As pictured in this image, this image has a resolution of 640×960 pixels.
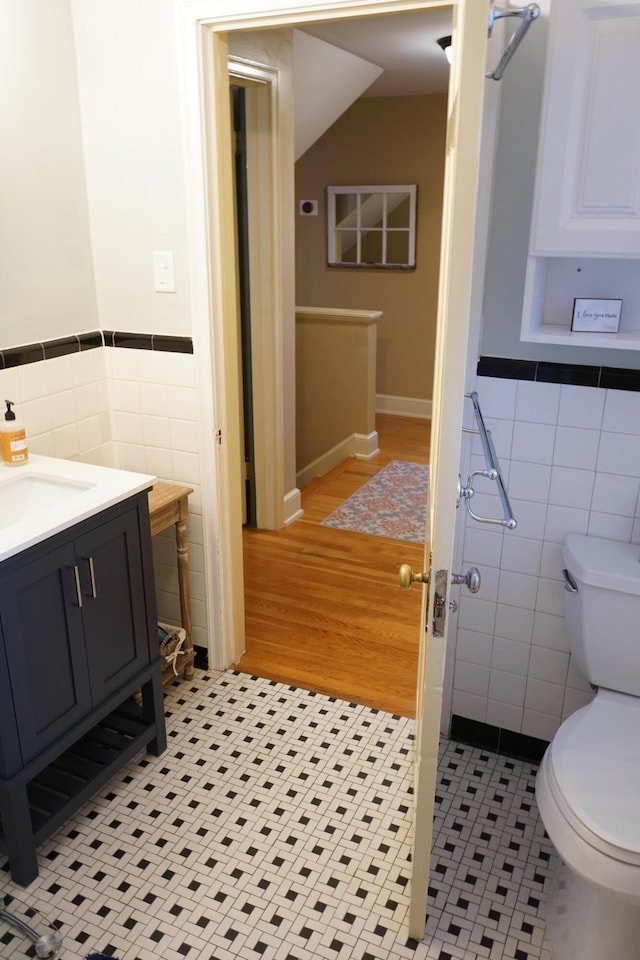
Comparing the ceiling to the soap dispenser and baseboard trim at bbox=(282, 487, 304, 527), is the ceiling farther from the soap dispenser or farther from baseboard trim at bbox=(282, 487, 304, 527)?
baseboard trim at bbox=(282, 487, 304, 527)

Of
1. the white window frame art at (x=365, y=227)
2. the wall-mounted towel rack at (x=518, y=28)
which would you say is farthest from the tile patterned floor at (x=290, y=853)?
the white window frame art at (x=365, y=227)

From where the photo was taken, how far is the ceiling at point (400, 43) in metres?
3.33

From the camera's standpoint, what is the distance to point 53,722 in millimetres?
1935

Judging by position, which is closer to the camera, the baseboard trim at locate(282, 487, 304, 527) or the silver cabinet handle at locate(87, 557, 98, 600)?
the silver cabinet handle at locate(87, 557, 98, 600)

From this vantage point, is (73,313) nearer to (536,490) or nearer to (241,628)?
(241,628)

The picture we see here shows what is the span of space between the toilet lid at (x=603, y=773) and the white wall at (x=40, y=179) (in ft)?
6.07

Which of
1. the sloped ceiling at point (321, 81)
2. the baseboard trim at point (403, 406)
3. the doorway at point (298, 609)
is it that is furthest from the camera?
the baseboard trim at point (403, 406)

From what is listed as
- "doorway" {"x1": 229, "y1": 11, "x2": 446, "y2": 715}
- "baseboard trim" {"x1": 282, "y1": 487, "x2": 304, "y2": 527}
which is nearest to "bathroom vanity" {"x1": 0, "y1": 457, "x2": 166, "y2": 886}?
"doorway" {"x1": 229, "y1": 11, "x2": 446, "y2": 715}

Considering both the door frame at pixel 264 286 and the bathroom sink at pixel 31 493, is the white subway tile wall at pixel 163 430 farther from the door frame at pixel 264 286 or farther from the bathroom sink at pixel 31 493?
→ the door frame at pixel 264 286

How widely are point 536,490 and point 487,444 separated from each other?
0.82 ft

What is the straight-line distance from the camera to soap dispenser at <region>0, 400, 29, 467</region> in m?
2.18

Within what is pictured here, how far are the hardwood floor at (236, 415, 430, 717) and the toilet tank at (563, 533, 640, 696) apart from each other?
0.80 metres

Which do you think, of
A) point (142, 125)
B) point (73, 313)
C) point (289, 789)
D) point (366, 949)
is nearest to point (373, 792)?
point (289, 789)

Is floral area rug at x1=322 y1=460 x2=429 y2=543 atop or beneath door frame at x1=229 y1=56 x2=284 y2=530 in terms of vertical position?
beneath
